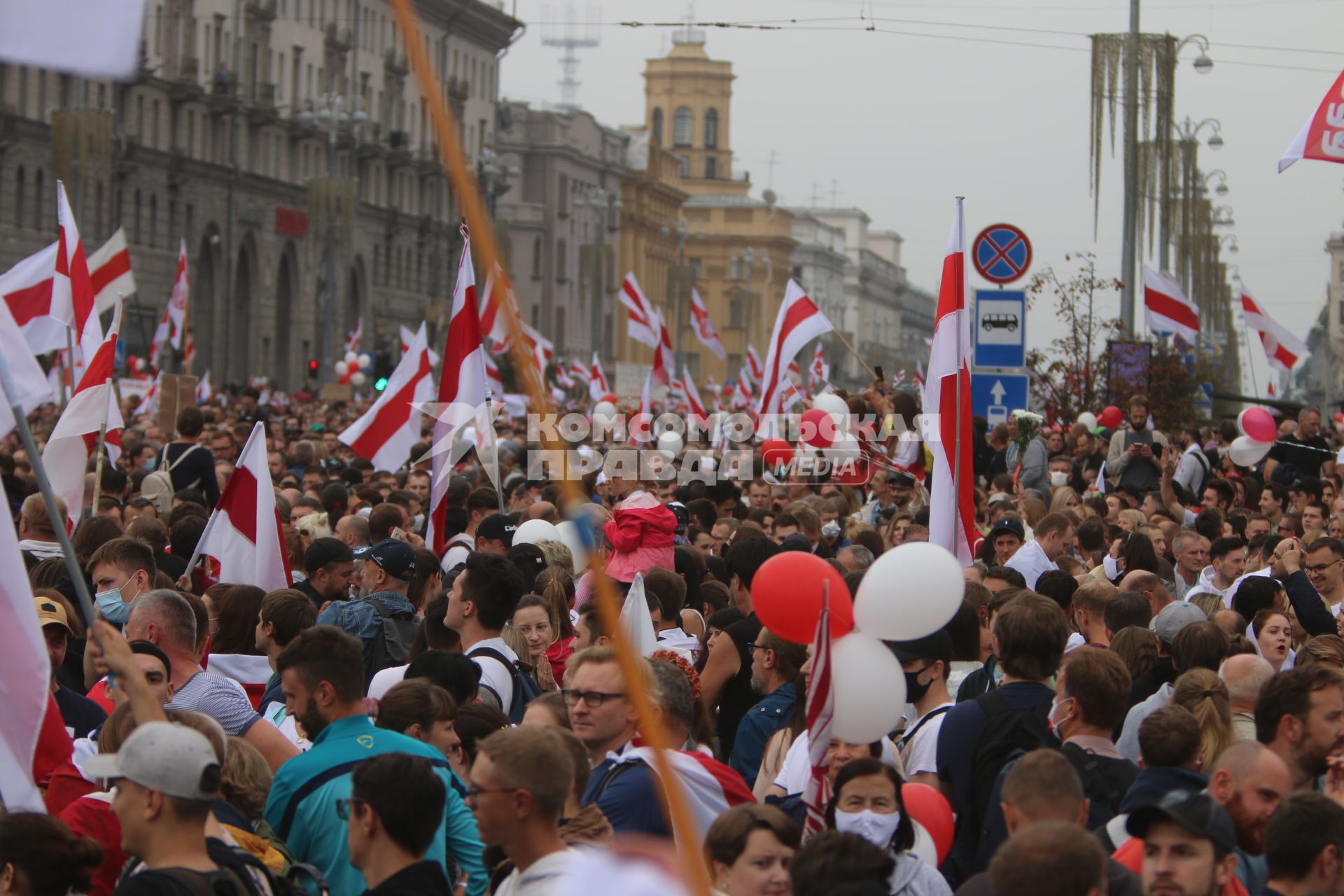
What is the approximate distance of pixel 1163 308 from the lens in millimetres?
23828

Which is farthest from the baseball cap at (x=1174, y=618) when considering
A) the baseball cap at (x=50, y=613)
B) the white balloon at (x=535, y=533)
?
the baseball cap at (x=50, y=613)

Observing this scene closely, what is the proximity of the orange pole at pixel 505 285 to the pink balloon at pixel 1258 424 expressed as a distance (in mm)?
13693

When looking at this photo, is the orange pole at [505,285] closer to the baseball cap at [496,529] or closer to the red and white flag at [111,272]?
the baseball cap at [496,529]

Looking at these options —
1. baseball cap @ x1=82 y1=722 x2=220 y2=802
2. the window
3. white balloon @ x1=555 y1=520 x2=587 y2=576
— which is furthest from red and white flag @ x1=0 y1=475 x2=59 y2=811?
the window

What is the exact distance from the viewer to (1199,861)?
420 centimetres

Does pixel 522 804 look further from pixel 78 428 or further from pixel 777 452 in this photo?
pixel 777 452

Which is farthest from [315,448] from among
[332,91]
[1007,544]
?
[332,91]

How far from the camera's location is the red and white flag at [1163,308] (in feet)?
77.6

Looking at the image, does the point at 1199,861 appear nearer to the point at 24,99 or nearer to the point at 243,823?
the point at 243,823

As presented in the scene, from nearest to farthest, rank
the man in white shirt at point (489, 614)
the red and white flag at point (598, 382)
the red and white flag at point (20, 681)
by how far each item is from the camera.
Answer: the red and white flag at point (20, 681) → the man in white shirt at point (489, 614) → the red and white flag at point (598, 382)

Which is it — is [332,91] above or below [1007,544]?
above

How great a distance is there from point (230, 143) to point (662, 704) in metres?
54.6

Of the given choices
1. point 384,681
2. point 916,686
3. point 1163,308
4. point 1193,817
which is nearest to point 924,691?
point 916,686

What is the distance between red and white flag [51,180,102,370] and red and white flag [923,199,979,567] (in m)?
6.06
